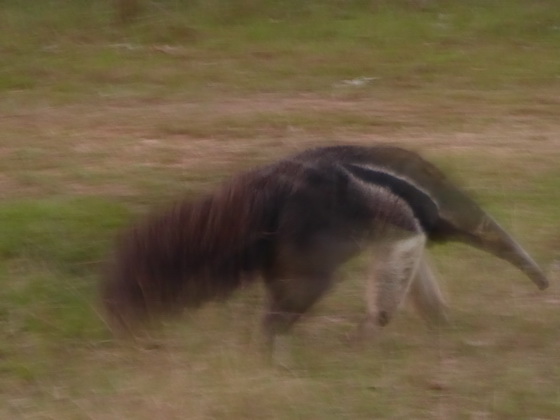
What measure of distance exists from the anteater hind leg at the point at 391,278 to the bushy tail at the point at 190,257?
2.04ft

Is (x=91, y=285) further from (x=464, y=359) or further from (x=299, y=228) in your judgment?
(x=464, y=359)

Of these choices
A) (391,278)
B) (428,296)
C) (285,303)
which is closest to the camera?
(285,303)

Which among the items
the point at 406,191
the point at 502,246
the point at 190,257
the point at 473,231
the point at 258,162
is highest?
the point at 406,191

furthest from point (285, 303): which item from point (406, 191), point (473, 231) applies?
point (473, 231)

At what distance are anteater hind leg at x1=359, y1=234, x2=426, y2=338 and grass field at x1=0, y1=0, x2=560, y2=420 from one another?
0.13m

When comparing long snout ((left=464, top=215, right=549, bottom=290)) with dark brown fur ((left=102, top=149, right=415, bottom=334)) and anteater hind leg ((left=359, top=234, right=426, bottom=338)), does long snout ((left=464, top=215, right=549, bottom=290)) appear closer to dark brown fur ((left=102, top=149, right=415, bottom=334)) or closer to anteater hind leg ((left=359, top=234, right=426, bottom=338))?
anteater hind leg ((left=359, top=234, right=426, bottom=338))

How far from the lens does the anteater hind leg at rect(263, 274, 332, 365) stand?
5.09 metres

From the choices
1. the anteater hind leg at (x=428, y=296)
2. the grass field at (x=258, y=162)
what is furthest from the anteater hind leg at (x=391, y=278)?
the anteater hind leg at (x=428, y=296)

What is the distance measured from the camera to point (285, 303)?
202 inches

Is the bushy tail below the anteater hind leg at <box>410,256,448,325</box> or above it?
above

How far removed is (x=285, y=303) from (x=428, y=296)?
883mm

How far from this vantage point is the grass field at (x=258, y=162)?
15.3 feet

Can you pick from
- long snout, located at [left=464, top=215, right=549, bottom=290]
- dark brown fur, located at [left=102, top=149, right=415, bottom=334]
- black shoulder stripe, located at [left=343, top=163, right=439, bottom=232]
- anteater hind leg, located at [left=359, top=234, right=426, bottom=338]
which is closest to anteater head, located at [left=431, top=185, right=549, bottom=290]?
long snout, located at [left=464, top=215, right=549, bottom=290]

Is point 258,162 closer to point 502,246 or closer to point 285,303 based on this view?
point 502,246
